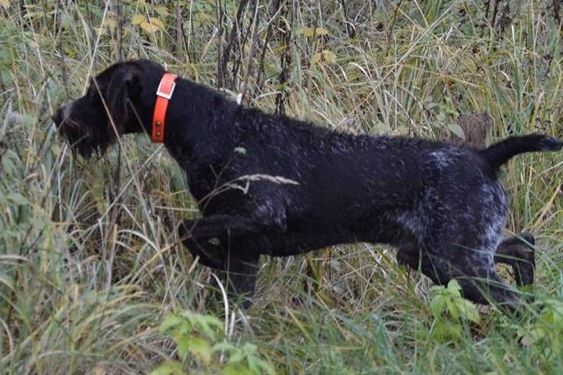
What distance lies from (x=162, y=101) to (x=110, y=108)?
0.79ft

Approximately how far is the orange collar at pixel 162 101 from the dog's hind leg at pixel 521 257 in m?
1.85

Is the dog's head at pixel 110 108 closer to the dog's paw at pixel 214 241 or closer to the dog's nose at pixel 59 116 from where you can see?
the dog's nose at pixel 59 116

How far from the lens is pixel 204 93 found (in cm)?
648

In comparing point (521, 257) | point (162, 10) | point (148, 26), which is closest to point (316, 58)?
point (162, 10)

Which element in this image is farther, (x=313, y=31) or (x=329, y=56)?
(x=313, y=31)

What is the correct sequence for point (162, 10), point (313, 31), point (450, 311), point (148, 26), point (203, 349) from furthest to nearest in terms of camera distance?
point (313, 31) → point (162, 10) → point (148, 26) → point (450, 311) → point (203, 349)

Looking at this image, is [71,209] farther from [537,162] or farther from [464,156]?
[537,162]

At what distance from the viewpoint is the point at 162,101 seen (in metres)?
6.37

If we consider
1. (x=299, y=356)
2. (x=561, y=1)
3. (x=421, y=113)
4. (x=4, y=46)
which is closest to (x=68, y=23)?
(x=4, y=46)

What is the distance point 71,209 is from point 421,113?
2.68m

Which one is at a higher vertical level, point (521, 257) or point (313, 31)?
point (313, 31)

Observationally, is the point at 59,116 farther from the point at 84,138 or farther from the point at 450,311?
the point at 450,311

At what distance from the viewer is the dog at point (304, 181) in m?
6.33

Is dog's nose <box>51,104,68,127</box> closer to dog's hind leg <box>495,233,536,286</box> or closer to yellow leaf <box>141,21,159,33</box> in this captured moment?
yellow leaf <box>141,21,159,33</box>
